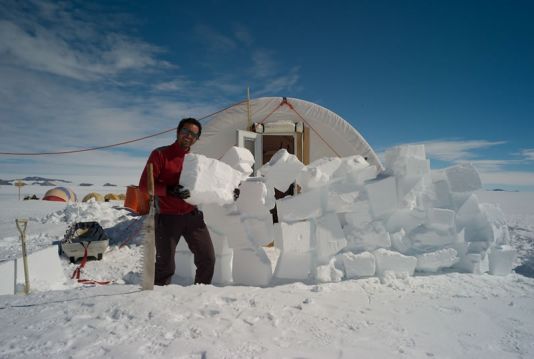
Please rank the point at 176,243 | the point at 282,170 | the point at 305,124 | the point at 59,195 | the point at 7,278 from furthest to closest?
the point at 59,195 → the point at 305,124 → the point at 282,170 → the point at 7,278 → the point at 176,243

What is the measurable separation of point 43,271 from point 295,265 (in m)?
2.87

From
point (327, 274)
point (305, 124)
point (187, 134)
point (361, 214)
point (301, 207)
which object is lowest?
point (327, 274)

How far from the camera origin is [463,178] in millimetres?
3691

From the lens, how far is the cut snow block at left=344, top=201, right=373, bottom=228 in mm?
3576

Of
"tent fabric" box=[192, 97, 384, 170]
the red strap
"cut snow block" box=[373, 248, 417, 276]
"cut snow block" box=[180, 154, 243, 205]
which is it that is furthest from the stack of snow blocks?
"tent fabric" box=[192, 97, 384, 170]

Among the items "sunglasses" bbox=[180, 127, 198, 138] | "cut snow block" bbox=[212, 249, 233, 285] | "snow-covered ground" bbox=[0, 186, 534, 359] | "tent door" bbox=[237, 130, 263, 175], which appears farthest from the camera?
"tent door" bbox=[237, 130, 263, 175]

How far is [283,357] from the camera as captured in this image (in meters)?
1.55

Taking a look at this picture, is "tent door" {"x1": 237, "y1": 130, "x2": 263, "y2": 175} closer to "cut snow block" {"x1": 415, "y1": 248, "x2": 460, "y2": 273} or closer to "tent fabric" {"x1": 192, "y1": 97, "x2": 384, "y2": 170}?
"tent fabric" {"x1": 192, "y1": 97, "x2": 384, "y2": 170}

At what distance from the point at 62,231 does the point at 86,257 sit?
271cm

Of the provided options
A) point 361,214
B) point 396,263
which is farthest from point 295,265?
point 396,263

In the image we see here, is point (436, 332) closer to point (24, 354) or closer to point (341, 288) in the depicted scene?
point (341, 288)

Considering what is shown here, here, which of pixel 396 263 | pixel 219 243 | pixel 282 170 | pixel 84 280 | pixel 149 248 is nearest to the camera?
pixel 149 248

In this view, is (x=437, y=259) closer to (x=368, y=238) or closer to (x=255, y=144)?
(x=368, y=238)

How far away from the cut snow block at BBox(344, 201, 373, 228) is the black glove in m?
1.90
